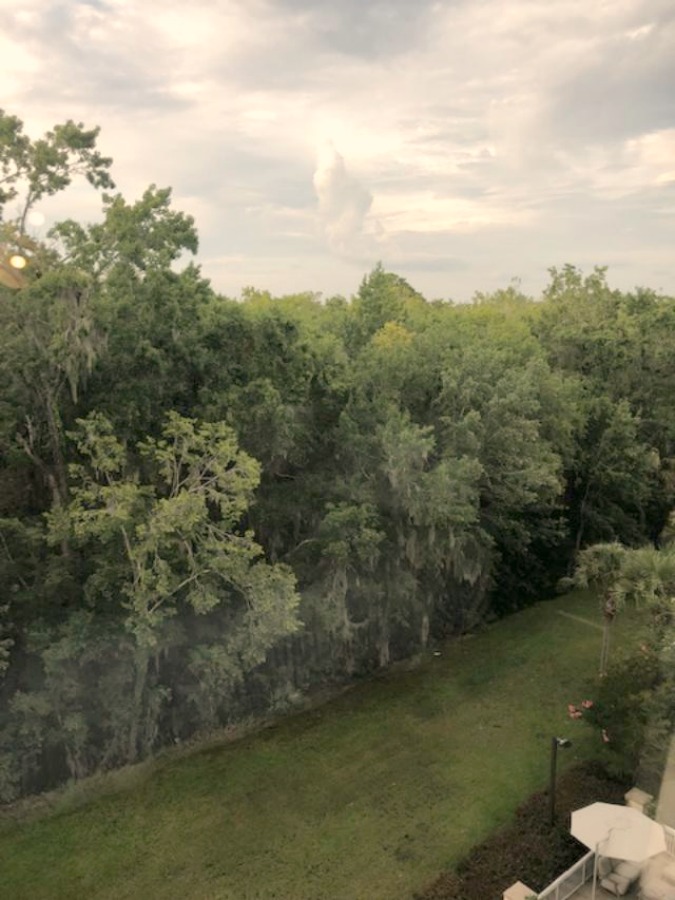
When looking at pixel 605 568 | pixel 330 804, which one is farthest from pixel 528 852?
pixel 605 568

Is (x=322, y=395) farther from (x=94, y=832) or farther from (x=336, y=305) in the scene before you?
(x=336, y=305)

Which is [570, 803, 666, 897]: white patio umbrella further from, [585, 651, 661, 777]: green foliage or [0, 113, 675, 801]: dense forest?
[0, 113, 675, 801]: dense forest

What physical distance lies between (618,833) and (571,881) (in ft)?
3.70

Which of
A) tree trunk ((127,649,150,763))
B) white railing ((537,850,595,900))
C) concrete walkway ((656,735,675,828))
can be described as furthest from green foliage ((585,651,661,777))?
tree trunk ((127,649,150,763))

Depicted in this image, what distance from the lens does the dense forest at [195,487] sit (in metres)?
14.2

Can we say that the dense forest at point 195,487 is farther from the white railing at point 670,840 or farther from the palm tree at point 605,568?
the white railing at point 670,840

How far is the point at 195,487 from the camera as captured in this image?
14.4m

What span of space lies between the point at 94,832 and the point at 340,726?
6325 millimetres

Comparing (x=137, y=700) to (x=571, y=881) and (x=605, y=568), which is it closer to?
(x=571, y=881)

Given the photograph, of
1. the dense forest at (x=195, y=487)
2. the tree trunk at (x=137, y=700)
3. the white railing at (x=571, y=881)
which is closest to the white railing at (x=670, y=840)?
the white railing at (x=571, y=881)

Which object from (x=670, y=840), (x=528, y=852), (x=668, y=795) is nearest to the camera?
(x=670, y=840)

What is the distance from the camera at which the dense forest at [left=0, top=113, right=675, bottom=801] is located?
561 inches

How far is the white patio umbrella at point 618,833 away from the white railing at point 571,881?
0.59 ft

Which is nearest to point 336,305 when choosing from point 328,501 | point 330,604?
point 328,501
